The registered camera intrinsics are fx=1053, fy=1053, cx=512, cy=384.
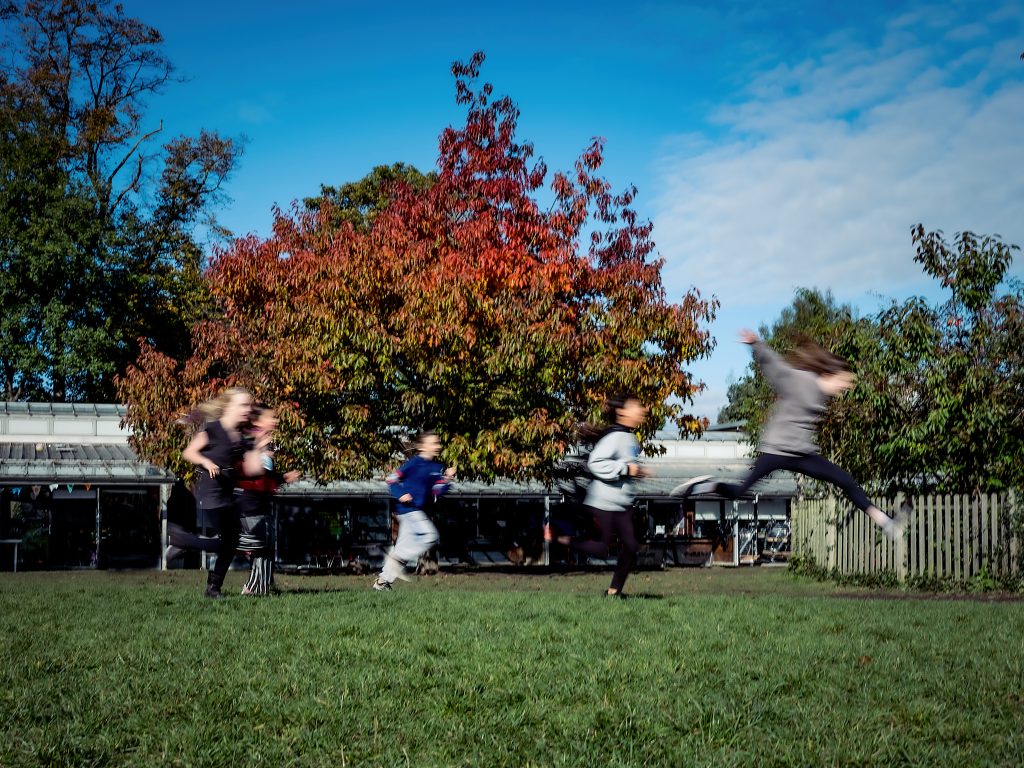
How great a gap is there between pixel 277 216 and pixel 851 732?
25.4 metres

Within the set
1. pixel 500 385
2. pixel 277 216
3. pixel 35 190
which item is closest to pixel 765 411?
pixel 500 385

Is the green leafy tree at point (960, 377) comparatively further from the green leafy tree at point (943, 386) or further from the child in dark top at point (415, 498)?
the child in dark top at point (415, 498)

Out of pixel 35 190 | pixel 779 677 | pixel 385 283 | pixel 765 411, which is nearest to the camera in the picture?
pixel 779 677

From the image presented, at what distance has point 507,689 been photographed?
5395mm

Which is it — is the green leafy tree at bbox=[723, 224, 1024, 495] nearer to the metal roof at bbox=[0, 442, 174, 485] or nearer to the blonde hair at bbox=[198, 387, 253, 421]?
the blonde hair at bbox=[198, 387, 253, 421]

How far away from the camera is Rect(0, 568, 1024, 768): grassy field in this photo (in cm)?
440

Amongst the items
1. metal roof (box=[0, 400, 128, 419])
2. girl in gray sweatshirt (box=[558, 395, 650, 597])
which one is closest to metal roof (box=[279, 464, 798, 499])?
metal roof (box=[0, 400, 128, 419])

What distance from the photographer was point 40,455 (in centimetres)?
3234

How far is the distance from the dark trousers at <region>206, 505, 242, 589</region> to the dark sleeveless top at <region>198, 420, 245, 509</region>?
14 centimetres

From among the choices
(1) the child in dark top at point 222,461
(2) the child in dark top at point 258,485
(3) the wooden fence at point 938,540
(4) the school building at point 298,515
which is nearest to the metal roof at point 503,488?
(4) the school building at point 298,515

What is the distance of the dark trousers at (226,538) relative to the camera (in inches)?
408

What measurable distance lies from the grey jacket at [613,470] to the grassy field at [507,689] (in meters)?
1.79

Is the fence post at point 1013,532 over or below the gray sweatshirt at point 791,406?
below

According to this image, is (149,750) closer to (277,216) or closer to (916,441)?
(916,441)
